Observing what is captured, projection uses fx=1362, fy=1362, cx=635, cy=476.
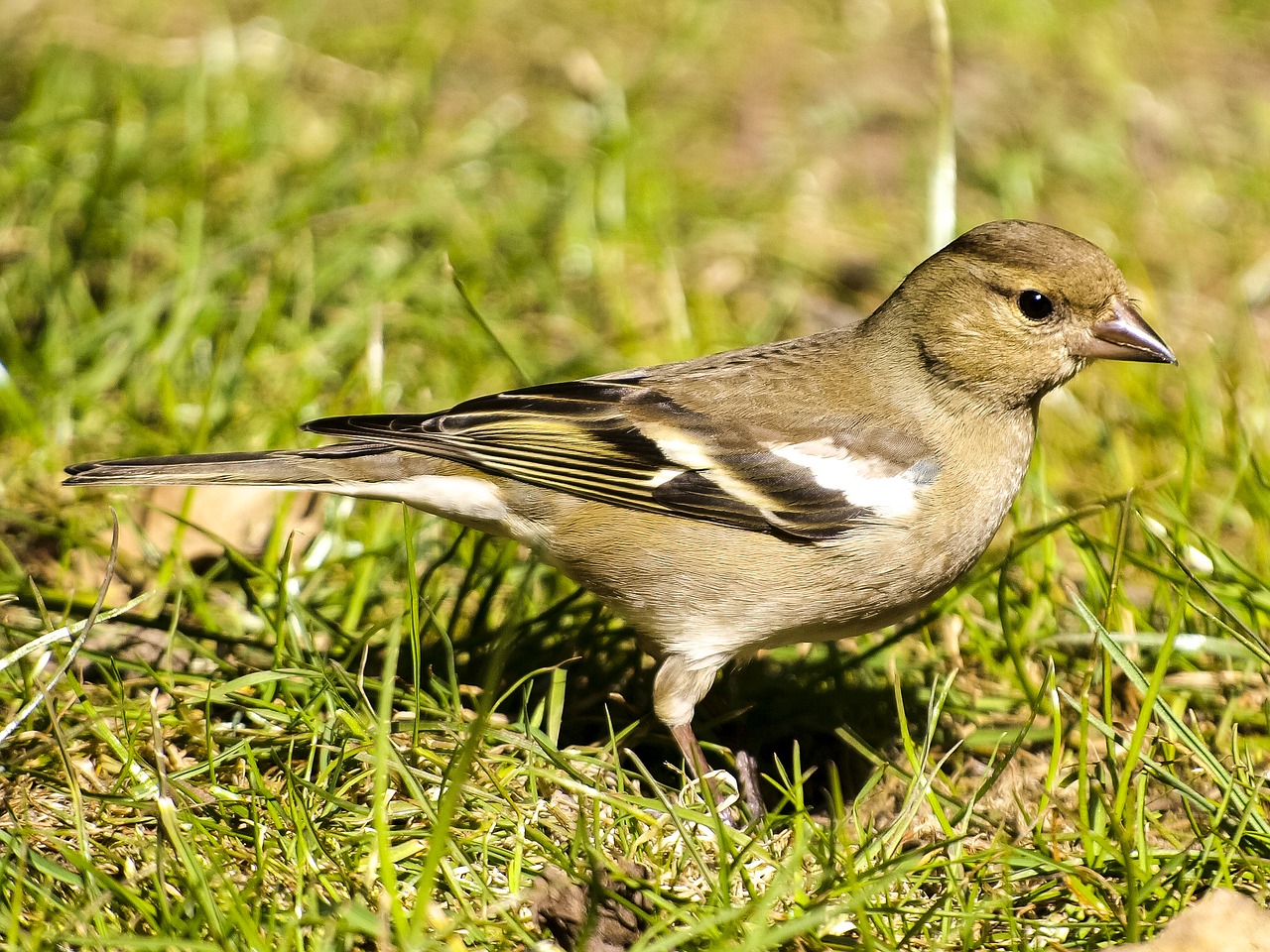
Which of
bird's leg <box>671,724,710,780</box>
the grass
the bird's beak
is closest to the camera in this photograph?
the grass

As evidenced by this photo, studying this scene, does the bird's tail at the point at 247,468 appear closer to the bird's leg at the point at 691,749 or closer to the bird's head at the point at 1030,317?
the bird's leg at the point at 691,749

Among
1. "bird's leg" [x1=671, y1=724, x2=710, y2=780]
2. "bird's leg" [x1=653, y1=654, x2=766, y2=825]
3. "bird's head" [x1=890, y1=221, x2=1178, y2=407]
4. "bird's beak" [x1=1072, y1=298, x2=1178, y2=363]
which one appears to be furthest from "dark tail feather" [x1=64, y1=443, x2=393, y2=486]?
"bird's beak" [x1=1072, y1=298, x2=1178, y2=363]

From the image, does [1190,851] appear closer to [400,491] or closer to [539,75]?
[400,491]

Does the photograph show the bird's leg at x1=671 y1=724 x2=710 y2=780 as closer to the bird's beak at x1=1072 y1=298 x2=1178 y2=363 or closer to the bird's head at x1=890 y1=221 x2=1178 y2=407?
the bird's head at x1=890 y1=221 x2=1178 y2=407

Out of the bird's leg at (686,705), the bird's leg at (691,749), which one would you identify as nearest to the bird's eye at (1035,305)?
the bird's leg at (686,705)

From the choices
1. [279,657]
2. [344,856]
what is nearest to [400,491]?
[279,657]

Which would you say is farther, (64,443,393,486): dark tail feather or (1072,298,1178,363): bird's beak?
(1072,298,1178,363): bird's beak
